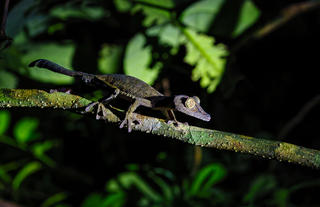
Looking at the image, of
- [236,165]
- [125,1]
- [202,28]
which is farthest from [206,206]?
[125,1]

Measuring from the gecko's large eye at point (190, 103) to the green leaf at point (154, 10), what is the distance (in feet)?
2.42

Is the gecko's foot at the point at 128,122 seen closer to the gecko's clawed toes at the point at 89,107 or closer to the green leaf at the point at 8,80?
the gecko's clawed toes at the point at 89,107

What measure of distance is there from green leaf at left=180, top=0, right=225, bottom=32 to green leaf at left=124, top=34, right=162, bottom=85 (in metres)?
0.36

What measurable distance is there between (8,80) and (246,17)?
65.7 inches

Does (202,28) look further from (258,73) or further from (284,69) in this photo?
(284,69)

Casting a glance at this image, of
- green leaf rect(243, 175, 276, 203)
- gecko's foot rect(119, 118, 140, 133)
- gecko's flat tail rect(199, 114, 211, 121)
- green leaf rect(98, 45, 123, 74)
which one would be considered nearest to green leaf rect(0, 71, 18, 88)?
green leaf rect(98, 45, 123, 74)

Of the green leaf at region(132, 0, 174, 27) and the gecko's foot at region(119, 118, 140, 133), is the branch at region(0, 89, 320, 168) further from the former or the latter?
the green leaf at region(132, 0, 174, 27)

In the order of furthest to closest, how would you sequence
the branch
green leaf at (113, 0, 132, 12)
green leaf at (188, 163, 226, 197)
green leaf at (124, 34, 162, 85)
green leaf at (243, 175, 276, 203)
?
green leaf at (243, 175, 276, 203), green leaf at (188, 163, 226, 197), green leaf at (113, 0, 132, 12), green leaf at (124, 34, 162, 85), the branch

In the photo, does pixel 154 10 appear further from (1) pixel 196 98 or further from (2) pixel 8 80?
(2) pixel 8 80

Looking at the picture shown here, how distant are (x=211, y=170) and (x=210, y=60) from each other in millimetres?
936

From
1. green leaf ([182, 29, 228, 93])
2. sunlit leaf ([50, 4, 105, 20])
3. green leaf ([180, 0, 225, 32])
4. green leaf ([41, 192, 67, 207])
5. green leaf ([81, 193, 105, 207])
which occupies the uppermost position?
green leaf ([180, 0, 225, 32])

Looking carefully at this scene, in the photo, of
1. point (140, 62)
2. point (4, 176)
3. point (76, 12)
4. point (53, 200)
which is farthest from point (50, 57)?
point (53, 200)

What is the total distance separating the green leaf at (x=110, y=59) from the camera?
1893 millimetres

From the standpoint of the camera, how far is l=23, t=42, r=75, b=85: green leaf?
1.73 m
